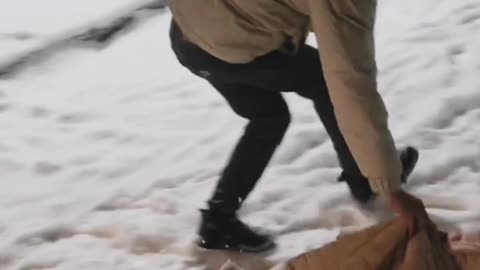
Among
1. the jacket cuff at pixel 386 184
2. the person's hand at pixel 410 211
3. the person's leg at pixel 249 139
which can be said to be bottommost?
the person's leg at pixel 249 139

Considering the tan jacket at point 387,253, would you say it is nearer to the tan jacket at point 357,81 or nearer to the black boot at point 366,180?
the tan jacket at point 357,81

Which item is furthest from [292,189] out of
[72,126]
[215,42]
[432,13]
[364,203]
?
[432,13]

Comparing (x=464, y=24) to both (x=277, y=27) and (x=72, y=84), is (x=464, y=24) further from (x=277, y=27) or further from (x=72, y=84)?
(x=277, y=27)

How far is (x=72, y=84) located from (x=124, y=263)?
2.73 ft

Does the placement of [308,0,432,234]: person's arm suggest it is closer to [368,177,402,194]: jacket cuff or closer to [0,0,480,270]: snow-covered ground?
[368,177,402,194]: jacket cuff

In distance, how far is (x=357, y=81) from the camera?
48.7 inches

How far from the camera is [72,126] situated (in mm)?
2107

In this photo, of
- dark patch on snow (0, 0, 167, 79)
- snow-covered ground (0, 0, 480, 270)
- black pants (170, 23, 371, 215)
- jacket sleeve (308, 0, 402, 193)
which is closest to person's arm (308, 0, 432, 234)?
jacket sleeve (308, 0, 402, 193)

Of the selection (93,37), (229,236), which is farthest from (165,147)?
(93,37)

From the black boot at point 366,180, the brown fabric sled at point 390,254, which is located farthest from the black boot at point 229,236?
the brown fabric sled at point 390,254

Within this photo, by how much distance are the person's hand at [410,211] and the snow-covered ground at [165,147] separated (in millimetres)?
373

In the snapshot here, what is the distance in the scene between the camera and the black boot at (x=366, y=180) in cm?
169

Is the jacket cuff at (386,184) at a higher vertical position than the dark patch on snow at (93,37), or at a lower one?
higher

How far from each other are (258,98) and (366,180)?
28 cm
